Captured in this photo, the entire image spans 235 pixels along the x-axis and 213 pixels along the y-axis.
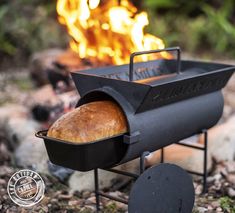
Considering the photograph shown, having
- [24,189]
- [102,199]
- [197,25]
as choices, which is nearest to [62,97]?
[102,199]

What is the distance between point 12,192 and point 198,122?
121 cm

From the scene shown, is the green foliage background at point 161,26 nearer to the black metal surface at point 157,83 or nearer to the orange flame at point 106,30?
the orange flame at point 106,30

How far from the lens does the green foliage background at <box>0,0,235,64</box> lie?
7.46 metres

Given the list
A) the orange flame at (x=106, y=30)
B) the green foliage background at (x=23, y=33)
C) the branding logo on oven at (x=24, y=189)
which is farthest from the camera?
the green foliage background at (x=23, y=33)

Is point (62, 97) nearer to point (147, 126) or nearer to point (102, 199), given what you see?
point (102, 199)

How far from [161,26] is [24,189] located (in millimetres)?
5853

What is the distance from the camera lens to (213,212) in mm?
3158

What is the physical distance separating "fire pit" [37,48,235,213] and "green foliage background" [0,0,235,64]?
4599 mm

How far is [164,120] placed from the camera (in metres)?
2.78

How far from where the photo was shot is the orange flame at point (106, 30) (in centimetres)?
416

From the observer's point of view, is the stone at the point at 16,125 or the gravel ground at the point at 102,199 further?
the stone at the point at 16,125

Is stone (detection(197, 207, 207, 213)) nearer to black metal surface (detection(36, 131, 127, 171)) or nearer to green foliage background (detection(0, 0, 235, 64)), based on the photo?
black metal surface (detection(36, 131, 127, 171))

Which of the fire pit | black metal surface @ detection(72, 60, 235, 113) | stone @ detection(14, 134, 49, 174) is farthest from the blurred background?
black metal surface @ detection(72, 60, 235, 113)

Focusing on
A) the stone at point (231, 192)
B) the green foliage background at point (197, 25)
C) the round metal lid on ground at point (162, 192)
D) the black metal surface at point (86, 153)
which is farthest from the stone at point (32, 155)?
the green foliage background at point (197, 25)
